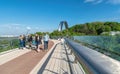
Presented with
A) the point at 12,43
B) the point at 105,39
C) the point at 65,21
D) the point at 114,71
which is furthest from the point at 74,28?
the point at 114,71

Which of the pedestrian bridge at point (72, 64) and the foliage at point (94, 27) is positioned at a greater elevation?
the foliage at point (94, 27)

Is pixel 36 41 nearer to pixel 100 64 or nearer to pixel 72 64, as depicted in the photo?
pixel 72 64

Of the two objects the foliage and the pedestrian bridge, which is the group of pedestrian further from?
the foliage

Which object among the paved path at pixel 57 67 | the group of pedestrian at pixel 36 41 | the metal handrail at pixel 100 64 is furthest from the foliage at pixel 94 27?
the metal handrail at pixel 100 64

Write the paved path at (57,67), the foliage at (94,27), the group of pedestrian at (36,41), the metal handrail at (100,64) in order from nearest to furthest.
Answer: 1. the metal handrail at (100,64)
2. the paved path at (57,67)
3. the group of pedestrian at (36,41)
4. the foliage at (94,27)

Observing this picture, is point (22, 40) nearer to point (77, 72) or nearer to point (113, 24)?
point (77, 72)

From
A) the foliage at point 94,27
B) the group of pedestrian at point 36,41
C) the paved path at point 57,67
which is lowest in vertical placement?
the paved path at point 57,67

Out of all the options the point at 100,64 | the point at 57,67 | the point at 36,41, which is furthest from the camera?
the point at 36,41

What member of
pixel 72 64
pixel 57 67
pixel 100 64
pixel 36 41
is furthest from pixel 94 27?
pixel 100 64

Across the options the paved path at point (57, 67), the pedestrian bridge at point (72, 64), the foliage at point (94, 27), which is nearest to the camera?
the pedestrian bridge at point (72, 64)

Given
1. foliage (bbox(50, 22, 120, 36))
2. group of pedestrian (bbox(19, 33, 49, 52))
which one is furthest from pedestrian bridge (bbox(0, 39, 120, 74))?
foliage (bbox(50, 22, 120, 36))

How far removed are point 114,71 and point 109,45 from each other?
7.34m

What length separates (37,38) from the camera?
18781 millimetres

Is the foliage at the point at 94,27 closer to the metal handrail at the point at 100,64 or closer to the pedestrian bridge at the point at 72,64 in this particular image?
the pedestrian bridge at the point at 72,64
